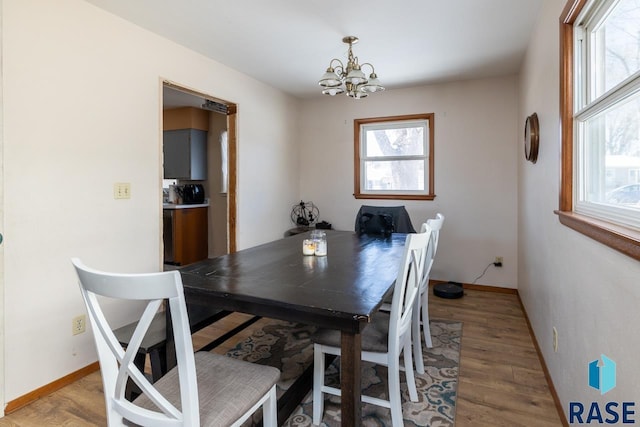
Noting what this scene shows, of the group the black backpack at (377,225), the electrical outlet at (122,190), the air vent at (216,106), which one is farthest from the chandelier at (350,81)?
the electrical outlet at (122,190)

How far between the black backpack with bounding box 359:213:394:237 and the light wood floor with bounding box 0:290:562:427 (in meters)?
1.01

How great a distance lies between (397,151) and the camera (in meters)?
4.27

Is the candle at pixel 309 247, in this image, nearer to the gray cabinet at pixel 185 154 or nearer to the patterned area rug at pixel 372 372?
the patterned area rug at pixel 372 372

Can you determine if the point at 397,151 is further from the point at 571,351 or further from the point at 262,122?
the point at 571,351

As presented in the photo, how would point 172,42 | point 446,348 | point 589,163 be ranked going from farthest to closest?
point 172,42, point 446,348, point 589,163

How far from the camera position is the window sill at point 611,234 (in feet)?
2.99

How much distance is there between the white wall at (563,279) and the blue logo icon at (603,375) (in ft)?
0.08

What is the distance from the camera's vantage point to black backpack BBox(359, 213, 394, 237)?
2.97 meters

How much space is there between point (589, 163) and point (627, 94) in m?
0.49

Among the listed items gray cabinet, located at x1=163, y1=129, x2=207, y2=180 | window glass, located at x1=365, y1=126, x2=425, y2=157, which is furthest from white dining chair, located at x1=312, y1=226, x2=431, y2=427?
gray cabinet, located at x1=163, y1=129, x2=207, y2=180

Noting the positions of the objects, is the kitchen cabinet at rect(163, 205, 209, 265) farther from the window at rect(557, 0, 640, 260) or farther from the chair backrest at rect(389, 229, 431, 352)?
the window at rect(557, 0, 640, 260)

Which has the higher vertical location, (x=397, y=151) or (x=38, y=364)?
(x=397, y=151)

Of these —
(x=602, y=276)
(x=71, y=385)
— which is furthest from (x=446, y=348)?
(x=71, y=385)

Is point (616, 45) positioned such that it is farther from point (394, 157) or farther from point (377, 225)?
point (394, 157)
